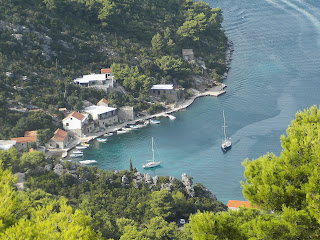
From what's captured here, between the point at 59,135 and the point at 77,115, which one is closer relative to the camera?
the point at 59,135

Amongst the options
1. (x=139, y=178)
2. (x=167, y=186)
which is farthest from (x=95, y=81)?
(x=167, y=186)

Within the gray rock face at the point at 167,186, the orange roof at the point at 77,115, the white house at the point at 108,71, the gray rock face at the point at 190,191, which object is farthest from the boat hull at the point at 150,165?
the white house at the point at 108,71

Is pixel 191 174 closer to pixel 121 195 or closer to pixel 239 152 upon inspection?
pixel 239 152

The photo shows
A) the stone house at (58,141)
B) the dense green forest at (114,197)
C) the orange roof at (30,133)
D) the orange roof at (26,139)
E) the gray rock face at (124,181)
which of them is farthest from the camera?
the stone house at (58,141)

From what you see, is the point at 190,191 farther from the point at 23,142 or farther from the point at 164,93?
the point at 164,93

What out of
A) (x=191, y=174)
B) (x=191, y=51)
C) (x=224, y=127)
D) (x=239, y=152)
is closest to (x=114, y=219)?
(x=191, y=174)

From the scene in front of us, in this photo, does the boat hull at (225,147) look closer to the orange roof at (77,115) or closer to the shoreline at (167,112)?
the shoreline at (167,112)

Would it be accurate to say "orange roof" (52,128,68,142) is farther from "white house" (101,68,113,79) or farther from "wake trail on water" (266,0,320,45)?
"wake trail on water" (266,0,320,45)
